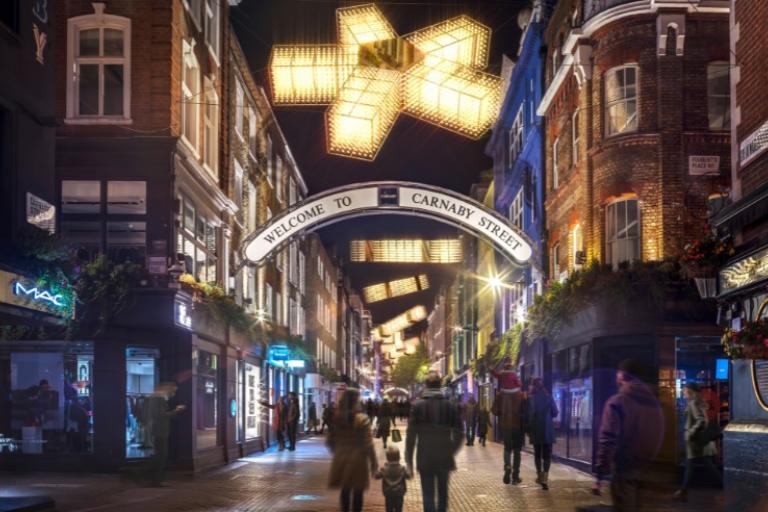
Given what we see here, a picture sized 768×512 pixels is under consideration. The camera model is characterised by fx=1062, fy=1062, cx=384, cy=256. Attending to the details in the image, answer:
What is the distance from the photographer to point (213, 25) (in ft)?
90.5

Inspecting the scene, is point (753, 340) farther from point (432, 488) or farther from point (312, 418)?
point (312, 418)

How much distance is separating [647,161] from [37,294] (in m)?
13.0

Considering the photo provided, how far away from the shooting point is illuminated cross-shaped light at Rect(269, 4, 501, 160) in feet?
50.5

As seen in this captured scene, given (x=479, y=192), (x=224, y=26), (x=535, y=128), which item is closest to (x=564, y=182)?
(x=535, y=128)

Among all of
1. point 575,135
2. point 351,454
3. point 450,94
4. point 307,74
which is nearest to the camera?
point 351,454

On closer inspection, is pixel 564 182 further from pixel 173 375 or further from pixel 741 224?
pixel 741 224

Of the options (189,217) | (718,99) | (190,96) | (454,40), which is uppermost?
(190,96)

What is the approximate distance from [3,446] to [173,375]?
143 inches

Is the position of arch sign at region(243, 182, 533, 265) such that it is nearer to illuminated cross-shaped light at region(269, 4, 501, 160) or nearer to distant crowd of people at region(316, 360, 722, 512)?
illuminated cross-shaped light at region(269, 4, 501, 160)

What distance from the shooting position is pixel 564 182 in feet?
90.4

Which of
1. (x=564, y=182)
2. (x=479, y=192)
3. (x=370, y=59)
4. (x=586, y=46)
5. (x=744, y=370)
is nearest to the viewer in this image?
(x=744, y=370)

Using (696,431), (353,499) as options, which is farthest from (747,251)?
(353,499)

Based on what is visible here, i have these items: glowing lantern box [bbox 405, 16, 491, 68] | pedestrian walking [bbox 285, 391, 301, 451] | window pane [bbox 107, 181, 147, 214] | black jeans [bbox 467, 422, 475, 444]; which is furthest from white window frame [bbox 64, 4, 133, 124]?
black jeans [bbox 467, 422, 475, 444]

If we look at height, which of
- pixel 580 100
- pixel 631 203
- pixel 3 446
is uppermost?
pixel 580 100
